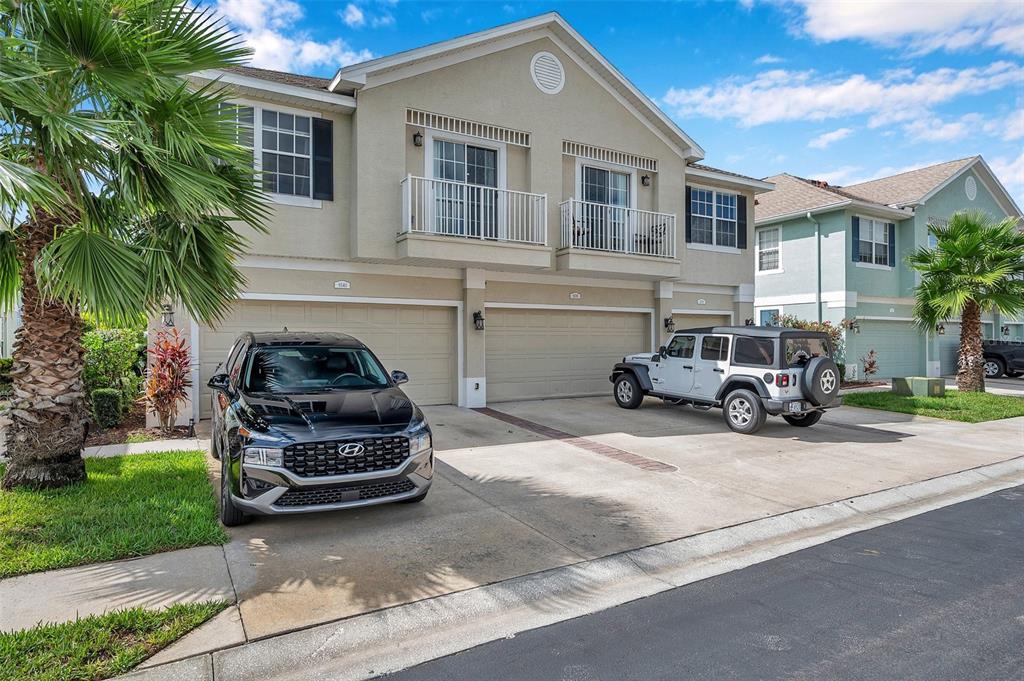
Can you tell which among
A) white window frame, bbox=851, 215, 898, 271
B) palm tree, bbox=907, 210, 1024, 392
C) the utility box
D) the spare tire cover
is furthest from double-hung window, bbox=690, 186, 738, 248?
the spare tire cover

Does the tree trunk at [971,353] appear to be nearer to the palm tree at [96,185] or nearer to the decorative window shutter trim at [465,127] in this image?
the decorative window shutter trim at [465,127]

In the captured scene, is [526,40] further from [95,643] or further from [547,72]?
[95,643]

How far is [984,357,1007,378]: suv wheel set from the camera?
23.0 metres

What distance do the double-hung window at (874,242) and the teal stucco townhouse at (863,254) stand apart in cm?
4

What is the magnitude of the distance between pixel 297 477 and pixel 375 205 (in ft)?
24.1

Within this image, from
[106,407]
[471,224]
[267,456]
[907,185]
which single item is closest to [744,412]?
[471,224]

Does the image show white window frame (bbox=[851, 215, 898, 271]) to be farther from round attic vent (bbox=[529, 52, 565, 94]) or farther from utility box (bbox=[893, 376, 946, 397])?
round attic vent (bbox=[529, 52, 565, 94])

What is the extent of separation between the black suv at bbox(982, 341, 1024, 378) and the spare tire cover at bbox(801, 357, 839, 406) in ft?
59.2

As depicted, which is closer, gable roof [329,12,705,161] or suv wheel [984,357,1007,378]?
gable roof [329,12,705,161]

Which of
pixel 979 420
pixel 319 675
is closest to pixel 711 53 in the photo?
pixel 979 420

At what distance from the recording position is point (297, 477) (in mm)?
4887

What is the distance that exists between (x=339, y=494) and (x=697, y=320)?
44.9 feet

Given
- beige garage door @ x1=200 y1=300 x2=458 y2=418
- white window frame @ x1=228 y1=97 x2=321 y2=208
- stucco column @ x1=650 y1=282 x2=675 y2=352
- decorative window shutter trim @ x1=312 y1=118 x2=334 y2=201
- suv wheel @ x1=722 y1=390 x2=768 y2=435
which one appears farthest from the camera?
stucco column @ x1=650 y1=282 x2=675 y2=352

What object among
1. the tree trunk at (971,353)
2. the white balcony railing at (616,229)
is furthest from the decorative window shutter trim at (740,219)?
the tree trunk at (971,353)
